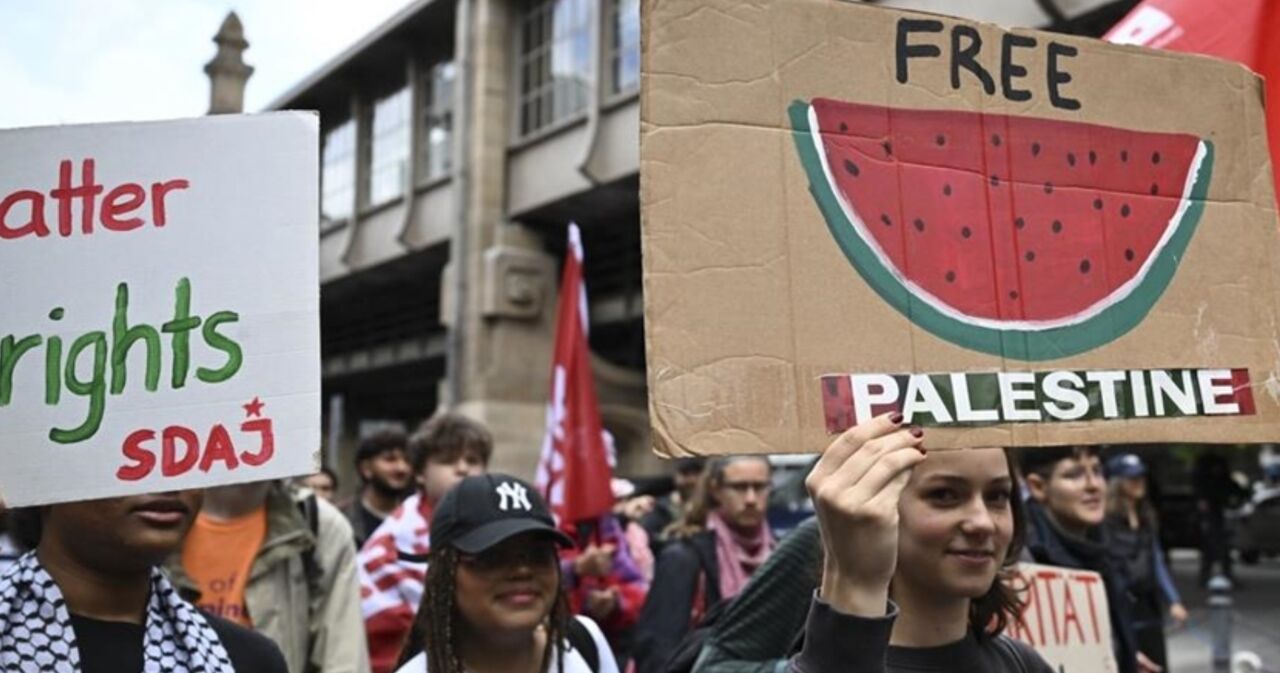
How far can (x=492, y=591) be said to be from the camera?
291cm

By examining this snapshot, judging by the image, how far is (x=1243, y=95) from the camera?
2.39m

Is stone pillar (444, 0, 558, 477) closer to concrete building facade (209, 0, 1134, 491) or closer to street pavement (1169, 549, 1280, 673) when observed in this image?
concrete building facade (209, 0, 1134, 491)

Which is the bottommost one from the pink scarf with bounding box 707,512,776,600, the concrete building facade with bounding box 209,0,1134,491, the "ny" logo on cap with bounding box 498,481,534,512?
the pink scarf with bounding box 707,512,776,600

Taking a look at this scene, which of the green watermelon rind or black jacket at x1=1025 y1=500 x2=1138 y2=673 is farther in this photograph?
black jacket at x1=1025 y1=500 x2=1138 y2=673

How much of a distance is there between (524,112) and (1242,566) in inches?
523

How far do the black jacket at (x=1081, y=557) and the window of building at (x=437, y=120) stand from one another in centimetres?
1761

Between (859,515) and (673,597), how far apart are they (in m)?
2.90

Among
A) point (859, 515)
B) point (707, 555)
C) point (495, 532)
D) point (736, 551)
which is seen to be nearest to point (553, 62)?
point (736, 551)

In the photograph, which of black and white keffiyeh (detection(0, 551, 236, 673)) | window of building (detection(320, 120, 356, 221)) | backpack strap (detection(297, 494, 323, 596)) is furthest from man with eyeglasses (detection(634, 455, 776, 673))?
window of building (detection(320, 120, 356, 221))

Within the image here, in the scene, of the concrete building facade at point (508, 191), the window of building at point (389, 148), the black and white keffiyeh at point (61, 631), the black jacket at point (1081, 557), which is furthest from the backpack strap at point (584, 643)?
the window of building at point (389, 148)

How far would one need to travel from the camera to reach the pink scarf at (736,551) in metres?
4.67

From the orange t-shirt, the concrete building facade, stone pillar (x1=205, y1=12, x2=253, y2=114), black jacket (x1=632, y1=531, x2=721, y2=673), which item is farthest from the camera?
the concrete building facade

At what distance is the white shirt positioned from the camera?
9.32 feet

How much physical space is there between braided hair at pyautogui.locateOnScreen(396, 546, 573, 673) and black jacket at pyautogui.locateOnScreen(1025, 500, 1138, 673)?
2.02 meters
